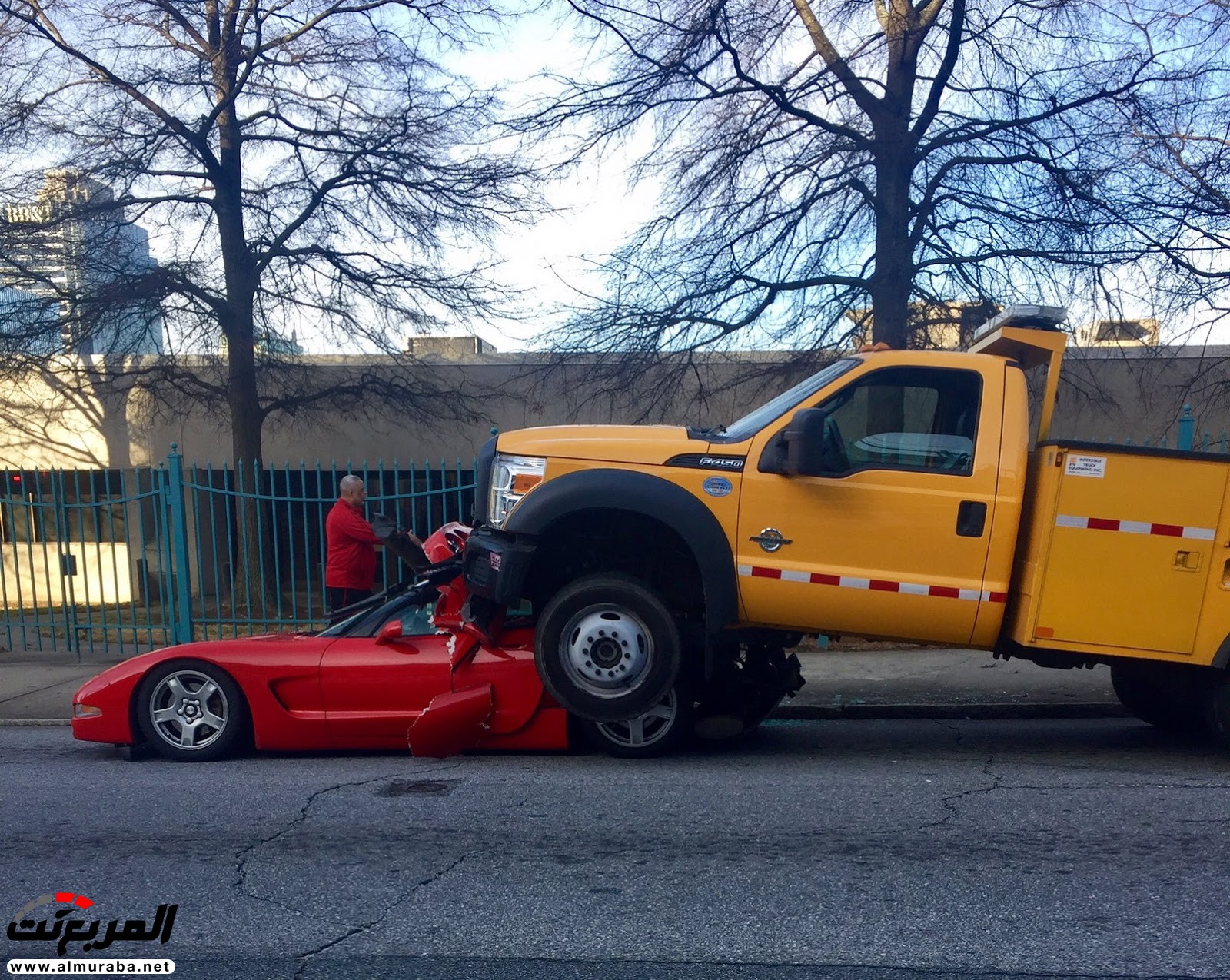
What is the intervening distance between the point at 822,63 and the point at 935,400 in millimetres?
7173

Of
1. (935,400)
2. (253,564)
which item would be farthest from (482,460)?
(253,564)

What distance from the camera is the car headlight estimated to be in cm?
639

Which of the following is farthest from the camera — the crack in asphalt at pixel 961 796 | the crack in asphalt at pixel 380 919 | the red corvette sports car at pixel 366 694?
the red corvette sports car at pixel 366 694

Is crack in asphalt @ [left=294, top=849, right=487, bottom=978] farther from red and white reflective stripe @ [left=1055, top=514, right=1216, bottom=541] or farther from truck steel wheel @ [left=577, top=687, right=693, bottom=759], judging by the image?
red and white reflective stripe @ [left=1055, top=514, right=1216, bottom=541]

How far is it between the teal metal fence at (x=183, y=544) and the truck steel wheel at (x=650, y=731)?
13.9 ft

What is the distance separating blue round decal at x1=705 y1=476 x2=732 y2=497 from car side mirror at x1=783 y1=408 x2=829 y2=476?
376 millimetres

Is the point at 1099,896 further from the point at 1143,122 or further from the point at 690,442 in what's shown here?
the point at 1143,122

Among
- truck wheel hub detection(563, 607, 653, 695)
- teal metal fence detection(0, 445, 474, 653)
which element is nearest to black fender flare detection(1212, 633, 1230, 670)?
truck wheel hub detection(563, 607, 653, 695)

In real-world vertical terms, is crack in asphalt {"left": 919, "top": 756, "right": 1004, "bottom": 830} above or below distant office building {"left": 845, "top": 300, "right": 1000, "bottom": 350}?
below

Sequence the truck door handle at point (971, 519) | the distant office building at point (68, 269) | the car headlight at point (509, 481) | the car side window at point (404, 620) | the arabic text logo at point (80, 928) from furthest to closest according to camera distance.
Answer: the distant office building at point (68, 269)
the car side window at point (404, 620)
the car headlight at point (509, 481)
the truck door handle at point (971, 519)
the arabic text logo at point (80, 928)

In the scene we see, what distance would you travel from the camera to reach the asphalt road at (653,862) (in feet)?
12.7

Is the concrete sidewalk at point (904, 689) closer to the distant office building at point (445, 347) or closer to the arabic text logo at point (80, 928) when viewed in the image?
the arabic text logo at point (80, 928)

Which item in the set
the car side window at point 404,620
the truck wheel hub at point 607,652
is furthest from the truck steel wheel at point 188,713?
the truck wheel hub at point 607,652

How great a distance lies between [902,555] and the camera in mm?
6172
